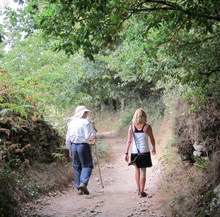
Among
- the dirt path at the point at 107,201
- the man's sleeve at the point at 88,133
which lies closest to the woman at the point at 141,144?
the dirt path at the point at 107,201

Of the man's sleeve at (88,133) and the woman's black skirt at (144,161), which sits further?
the man's sleeve at (88,133)

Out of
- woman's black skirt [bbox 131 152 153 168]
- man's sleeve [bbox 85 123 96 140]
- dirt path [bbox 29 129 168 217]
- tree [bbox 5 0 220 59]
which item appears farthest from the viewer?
man's sleeve [bbox 85 123 96 140]

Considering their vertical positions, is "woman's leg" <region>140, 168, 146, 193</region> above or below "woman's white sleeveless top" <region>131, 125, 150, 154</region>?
below

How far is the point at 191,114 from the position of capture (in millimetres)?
6672

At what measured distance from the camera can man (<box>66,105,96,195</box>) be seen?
21.3ft

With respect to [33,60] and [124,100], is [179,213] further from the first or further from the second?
[124,100]

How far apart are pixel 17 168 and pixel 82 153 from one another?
5.81 ft

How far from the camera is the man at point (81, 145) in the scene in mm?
6489

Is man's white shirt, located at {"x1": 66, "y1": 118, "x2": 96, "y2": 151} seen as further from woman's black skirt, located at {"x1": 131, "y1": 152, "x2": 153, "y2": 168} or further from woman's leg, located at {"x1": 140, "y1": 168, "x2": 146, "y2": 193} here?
woman's leg, located at {"x1": 140, "y1": 168, "x2": 146, "y2": 193}

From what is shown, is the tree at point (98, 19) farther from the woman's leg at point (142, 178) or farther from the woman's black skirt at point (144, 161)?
the woman's leg at point (142, 178)

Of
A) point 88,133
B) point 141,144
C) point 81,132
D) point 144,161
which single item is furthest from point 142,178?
point 81,132

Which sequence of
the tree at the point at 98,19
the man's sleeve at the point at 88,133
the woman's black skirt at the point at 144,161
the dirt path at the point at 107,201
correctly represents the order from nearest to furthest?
1. the tree at the point at 98,19
2. the dirt path at the point at 107,201
3. the woman's black skirt at the point at 144,161
4. the man's sleeve at the point at 88,133

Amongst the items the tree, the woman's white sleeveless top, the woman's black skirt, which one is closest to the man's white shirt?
the woman's white sleeveless top

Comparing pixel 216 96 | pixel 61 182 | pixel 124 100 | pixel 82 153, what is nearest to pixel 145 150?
pixel 82 153
